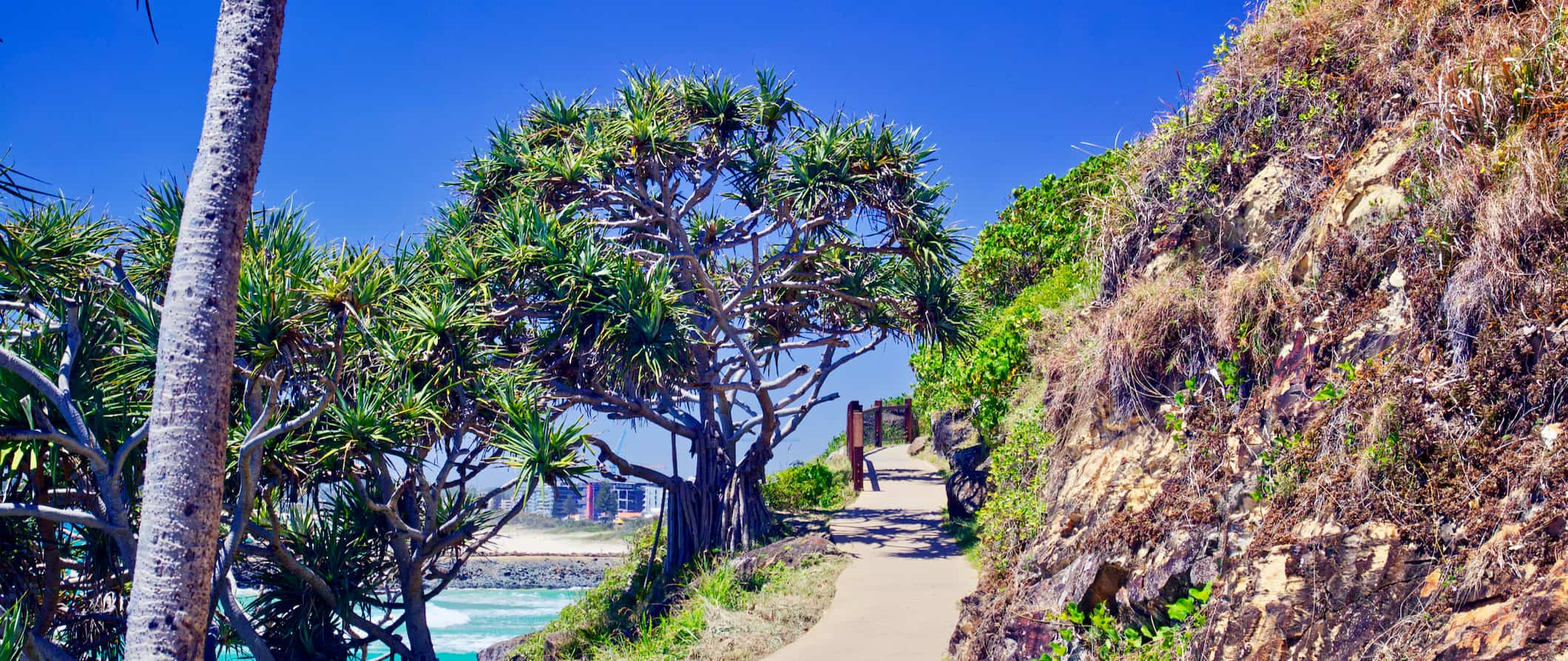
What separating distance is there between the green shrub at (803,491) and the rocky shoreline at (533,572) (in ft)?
29.7

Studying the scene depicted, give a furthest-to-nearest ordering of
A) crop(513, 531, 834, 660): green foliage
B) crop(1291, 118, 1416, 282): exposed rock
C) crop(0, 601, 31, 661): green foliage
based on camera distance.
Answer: crop(513, 531, 834, 660): green foliage, crop(0, 601, 31, 661): green foliage, crop(1291, 118, 1416, 282): exposed rock

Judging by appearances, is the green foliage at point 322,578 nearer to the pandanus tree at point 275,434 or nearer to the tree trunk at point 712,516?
the pandanus tree at point 275,434

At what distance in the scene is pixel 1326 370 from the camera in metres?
4.95

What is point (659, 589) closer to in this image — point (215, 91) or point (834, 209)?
point (834, 209)

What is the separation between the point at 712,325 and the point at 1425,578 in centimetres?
1119

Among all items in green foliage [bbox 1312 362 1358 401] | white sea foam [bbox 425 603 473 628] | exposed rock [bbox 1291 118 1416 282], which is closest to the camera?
green foliage [bbox 1312 362 1358 401]

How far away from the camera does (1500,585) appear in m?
3.56

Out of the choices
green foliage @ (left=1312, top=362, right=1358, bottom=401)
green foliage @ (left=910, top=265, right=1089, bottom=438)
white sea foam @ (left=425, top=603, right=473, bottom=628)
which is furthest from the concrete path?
white sea foam @ (left=425, top=603, right=473, bottom=628)

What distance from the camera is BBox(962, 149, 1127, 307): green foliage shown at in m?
15.4

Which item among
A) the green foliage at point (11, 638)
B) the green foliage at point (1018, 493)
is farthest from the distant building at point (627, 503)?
the green foliage at point (11, 638)

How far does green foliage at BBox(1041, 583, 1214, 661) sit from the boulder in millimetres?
8462

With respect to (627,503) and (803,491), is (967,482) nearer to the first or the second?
(803,491)

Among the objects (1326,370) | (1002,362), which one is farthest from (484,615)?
(1326,370)

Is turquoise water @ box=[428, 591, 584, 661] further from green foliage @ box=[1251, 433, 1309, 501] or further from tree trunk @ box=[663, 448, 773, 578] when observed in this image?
green foliage @ box=[1251, 433, 1309, 501]
